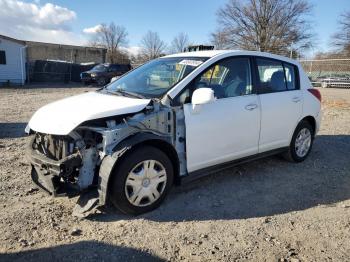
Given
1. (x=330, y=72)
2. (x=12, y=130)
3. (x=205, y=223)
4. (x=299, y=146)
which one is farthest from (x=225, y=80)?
(x=330, y=72)

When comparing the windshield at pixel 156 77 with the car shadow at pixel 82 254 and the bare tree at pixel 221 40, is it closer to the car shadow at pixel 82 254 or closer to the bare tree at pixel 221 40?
the car shadow at pixel 82 254

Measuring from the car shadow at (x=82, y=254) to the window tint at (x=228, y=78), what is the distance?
2.02 meters

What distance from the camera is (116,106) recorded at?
12.8 ft

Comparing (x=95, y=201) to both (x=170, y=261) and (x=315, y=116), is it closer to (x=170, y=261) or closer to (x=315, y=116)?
(x=170, y=261)

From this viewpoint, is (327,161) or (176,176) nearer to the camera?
(176,176)

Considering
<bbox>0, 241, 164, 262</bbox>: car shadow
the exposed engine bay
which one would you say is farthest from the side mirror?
<bbox>0, 241, 164, 262</bbox>: car shadow

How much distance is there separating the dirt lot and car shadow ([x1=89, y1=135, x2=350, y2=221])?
13 millimetres

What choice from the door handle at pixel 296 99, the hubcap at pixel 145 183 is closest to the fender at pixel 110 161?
the hubcap at pixel 145 183

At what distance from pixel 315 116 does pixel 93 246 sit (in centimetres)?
440

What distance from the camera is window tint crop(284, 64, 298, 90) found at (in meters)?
5.72

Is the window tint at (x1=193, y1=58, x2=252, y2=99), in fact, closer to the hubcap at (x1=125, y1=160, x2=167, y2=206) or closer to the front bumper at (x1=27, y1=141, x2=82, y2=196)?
the hubcap at (x1=125, y1=160, x2=167, y2=206)

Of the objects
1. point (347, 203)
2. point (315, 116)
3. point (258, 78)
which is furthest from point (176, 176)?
point (315, 116)

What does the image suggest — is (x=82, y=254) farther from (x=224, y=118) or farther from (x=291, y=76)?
(x=291, y=76)

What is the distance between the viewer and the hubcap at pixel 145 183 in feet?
12.6
